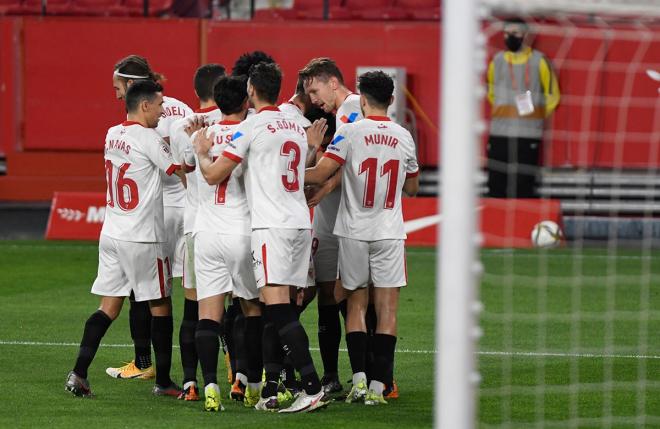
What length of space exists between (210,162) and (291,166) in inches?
17.8

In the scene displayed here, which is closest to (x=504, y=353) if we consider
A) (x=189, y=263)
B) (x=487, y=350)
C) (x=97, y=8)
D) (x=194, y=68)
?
(x=487, y=350)

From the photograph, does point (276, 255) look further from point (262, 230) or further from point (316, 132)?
point (316, 132)

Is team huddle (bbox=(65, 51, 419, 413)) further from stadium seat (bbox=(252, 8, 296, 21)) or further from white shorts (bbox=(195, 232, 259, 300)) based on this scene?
stadium seat (bbox=(252, 8, 296, 21))

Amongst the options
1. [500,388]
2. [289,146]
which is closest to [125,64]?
[289,146]

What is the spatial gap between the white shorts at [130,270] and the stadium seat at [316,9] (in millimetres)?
10636

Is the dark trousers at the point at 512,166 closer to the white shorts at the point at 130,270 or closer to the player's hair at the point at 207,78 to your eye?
the player's hair at the point at 207,78

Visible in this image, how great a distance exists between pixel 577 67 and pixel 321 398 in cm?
1070

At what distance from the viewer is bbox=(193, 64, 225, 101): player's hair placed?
7.93 metres

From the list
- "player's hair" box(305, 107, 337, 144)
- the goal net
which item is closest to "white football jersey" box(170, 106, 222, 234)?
"player's hair" box(305, 107, 337, 144)

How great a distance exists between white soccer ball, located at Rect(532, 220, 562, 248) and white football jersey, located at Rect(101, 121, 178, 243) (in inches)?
326

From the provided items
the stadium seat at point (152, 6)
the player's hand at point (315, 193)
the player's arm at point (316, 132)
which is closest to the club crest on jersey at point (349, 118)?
the player's arm at point (316, 132)

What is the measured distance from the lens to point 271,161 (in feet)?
23.5

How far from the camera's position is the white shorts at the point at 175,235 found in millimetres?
8359

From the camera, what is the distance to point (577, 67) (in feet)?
55.6
